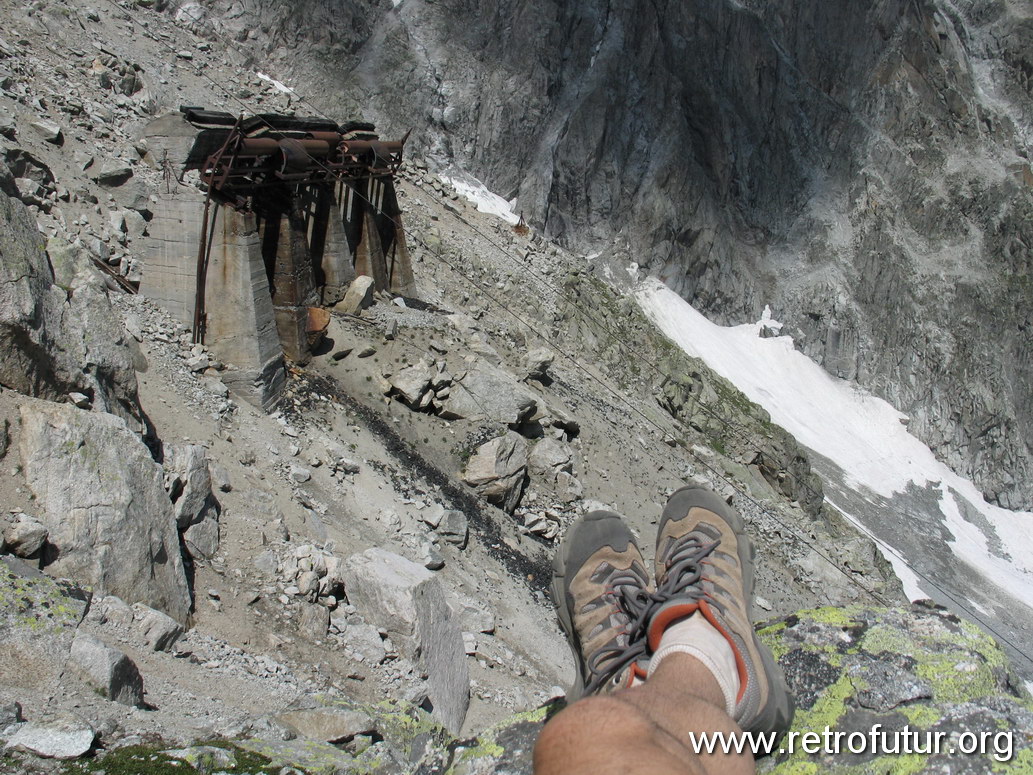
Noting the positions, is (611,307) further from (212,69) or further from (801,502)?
(212,69)

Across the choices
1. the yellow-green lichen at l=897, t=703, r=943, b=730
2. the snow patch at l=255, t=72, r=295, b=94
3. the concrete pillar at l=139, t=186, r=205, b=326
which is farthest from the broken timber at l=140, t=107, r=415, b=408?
the snow patch at l=255, t=72, r=295, b=94

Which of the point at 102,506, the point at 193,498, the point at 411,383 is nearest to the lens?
the point at 102,506

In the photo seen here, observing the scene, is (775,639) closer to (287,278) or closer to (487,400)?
(487,400)

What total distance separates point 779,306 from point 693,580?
2090 inches

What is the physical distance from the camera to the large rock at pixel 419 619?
712cm

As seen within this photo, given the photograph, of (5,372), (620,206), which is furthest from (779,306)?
(5,372)

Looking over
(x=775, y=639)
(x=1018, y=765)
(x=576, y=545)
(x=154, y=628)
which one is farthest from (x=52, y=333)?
(x=1018, y=765)

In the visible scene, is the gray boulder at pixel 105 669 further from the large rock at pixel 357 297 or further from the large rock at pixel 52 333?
the large rock at pixel 357 297

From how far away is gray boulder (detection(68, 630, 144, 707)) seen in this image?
13.8 ft

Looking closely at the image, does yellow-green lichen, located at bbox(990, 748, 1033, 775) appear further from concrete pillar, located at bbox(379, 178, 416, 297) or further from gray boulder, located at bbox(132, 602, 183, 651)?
concrete pillar, located at bbox(379, 178, 416, 297)

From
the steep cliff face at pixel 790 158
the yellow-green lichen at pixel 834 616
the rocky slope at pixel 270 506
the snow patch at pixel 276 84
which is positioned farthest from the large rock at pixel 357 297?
the steep cliff face at pixel 790 158

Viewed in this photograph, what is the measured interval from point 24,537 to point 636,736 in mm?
5059

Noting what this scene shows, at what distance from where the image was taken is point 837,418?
1903 inches

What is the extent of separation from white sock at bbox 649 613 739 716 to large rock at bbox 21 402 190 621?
192 inches
